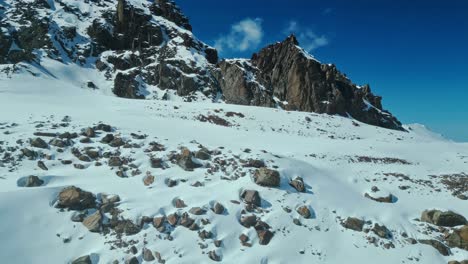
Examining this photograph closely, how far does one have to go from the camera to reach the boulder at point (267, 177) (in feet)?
55.0

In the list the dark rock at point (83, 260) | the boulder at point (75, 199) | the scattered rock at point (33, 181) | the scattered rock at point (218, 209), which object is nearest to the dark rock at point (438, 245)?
the scattered rock at point (218, 209)

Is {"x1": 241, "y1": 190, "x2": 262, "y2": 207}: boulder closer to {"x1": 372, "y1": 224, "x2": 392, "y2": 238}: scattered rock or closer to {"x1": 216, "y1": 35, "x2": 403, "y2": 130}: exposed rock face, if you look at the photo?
{"x1": 372, "y1": 224, "x2": 392, "y2": 238}: scattered rock

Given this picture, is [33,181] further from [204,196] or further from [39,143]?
[204,196]

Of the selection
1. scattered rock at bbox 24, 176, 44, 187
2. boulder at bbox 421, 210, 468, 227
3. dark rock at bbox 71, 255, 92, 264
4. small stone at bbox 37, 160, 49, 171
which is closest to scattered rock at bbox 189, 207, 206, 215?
dark rock at bbox 71, 255, 92, 264

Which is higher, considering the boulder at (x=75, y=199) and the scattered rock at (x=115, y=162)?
the scattered rock at (x=115, y=162)

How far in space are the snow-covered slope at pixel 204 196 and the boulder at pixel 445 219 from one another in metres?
0.30

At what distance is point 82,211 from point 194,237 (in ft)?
14.6

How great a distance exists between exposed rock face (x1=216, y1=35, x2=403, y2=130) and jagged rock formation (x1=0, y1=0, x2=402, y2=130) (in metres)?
0.22

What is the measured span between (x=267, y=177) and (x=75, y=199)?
27.0 ft

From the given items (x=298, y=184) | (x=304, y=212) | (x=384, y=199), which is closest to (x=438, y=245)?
(x=384, y=199)

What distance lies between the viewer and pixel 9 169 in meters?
15.9

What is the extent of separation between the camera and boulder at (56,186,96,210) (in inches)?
545

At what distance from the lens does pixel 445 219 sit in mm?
15688

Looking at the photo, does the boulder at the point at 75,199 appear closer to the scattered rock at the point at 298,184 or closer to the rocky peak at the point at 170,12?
the scattered rock at the point at 298,184
